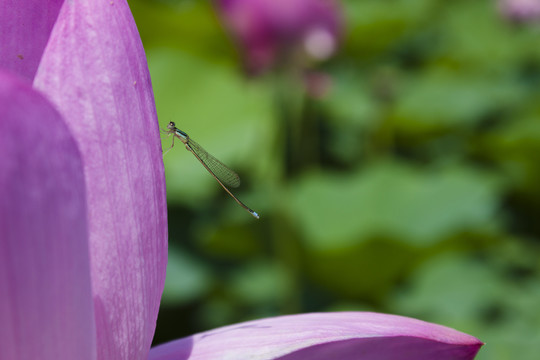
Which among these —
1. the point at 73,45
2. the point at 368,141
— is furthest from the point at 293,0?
the point at 73,45

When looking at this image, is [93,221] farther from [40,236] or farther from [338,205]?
[338,205]

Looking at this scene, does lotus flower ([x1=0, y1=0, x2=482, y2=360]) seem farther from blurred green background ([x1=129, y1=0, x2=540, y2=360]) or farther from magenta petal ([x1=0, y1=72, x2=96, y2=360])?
blurred green background ([x1=129, y1=0, x2=540, y2=360])

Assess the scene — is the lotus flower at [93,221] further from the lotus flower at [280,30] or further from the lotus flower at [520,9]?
the lotus flower at [520,9]

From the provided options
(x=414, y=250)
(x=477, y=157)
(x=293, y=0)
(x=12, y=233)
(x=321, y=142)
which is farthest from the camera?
(x=321, y=142)

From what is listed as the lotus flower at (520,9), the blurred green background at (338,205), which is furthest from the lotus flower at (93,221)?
the lotus flower at (520,9)

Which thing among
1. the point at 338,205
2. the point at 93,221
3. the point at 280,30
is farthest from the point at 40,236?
the point at 338,205

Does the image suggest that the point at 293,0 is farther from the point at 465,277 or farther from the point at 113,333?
the point at 113,333
